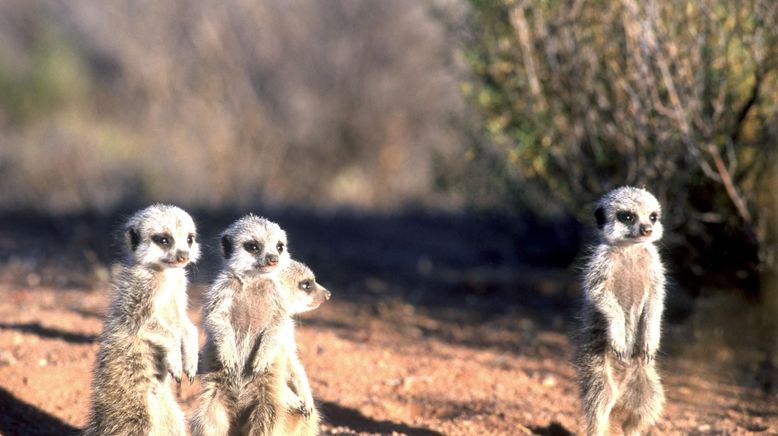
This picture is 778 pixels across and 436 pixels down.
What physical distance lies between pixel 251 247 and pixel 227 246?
0.12 meters

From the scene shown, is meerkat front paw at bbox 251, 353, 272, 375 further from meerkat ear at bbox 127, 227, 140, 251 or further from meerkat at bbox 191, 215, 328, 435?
meerkat ear at bbox 127, 227, 140, 251

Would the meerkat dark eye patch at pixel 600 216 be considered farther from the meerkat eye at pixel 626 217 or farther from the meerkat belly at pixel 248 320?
the meerkat belly at pixel 248 320

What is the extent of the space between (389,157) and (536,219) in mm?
5794

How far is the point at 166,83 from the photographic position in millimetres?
13930

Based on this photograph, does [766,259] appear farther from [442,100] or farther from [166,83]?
[166,83]

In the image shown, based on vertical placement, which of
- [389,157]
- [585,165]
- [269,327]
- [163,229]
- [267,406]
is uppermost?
[389,157]

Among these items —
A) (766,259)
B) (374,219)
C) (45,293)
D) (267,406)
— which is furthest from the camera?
(374,219)

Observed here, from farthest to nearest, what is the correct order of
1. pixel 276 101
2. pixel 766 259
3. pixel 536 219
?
pixel 276 101 < pixel 536 219 < pixel 766 259

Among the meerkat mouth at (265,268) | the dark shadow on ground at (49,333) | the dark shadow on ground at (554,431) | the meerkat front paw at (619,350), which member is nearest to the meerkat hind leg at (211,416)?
the meerkat mouth at (265,268)

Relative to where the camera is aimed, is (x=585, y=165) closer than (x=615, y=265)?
No

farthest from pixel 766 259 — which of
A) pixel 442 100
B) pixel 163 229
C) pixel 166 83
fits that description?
pixel 166 83

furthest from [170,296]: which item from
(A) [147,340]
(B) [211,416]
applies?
(B) [211,416]

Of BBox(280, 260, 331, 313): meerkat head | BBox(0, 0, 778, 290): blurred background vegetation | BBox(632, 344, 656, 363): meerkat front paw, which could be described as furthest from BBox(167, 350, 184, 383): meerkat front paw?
BBox(0, 0, 778, 290): blurred background vegetation

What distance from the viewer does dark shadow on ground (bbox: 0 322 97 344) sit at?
Answer: 590 centimetres
